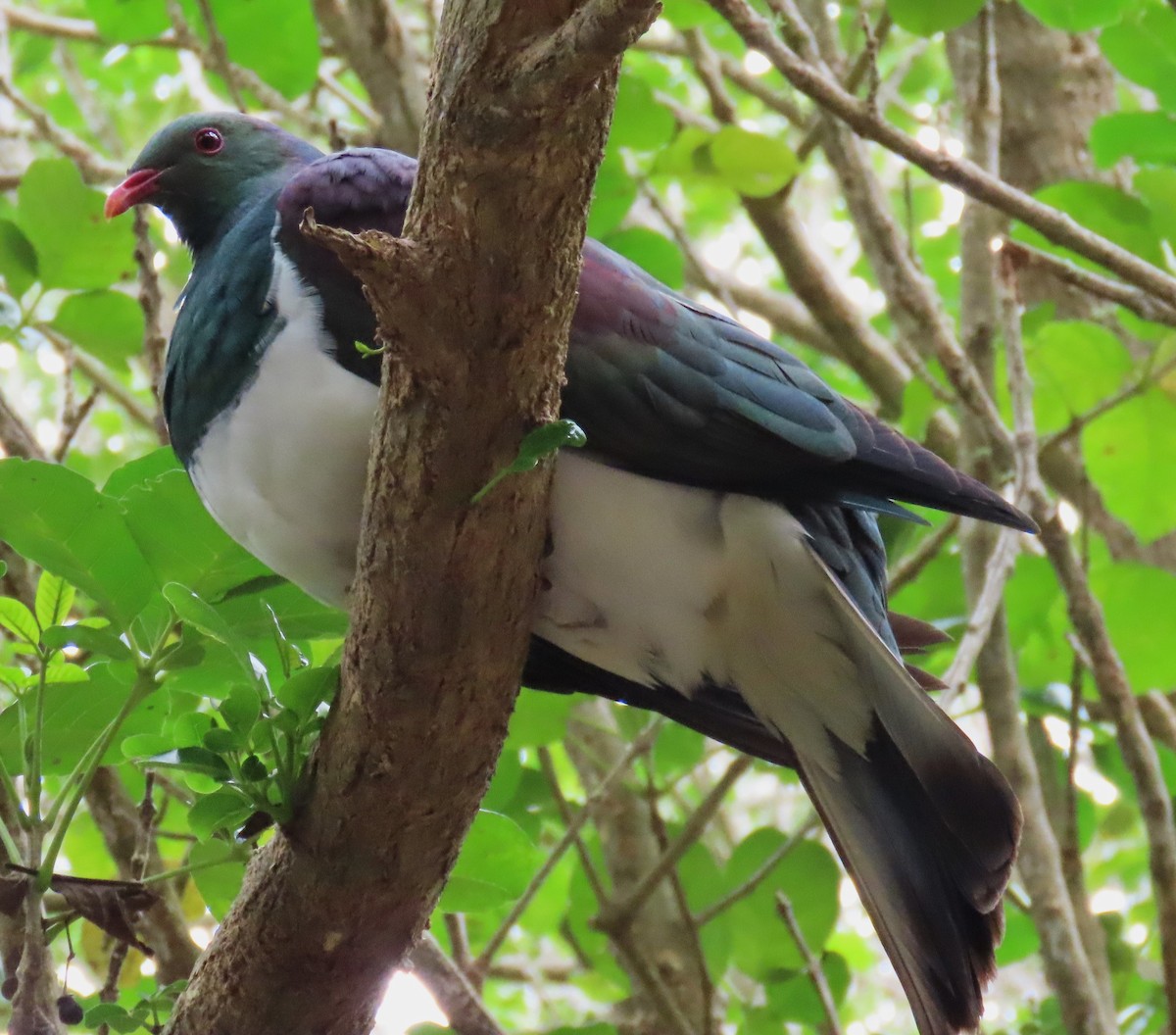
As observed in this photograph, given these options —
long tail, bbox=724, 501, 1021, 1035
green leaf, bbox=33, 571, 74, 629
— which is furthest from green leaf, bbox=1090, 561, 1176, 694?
green leaf, bbox=33, 571, 74, 629

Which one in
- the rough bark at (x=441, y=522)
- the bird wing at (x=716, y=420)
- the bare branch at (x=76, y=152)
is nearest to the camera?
the rough bark at (x=441, y=522)

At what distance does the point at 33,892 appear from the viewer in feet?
4.03

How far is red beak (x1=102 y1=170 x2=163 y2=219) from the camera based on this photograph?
216 centimetres

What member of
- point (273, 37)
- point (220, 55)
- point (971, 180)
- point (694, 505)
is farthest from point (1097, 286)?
point (220, 55)

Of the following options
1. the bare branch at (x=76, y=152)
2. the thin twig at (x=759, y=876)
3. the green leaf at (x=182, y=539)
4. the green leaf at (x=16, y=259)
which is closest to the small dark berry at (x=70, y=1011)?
the green leaf at (x=182, y=539)

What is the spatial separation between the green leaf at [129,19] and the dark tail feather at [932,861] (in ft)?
6.68

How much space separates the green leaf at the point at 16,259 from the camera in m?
1.98

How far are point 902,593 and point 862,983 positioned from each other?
3.71m

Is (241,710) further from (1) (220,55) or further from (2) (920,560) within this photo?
(1) (220,55)

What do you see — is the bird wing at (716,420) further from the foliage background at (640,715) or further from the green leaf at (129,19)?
the green leaf at (129,19)

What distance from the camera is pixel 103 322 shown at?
2.14m

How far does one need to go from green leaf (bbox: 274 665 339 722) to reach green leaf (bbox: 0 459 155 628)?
22 cm

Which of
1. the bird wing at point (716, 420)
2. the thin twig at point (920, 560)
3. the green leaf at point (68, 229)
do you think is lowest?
the bird wing at point (716, 420)

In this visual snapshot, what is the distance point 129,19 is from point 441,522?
202 centimetres
